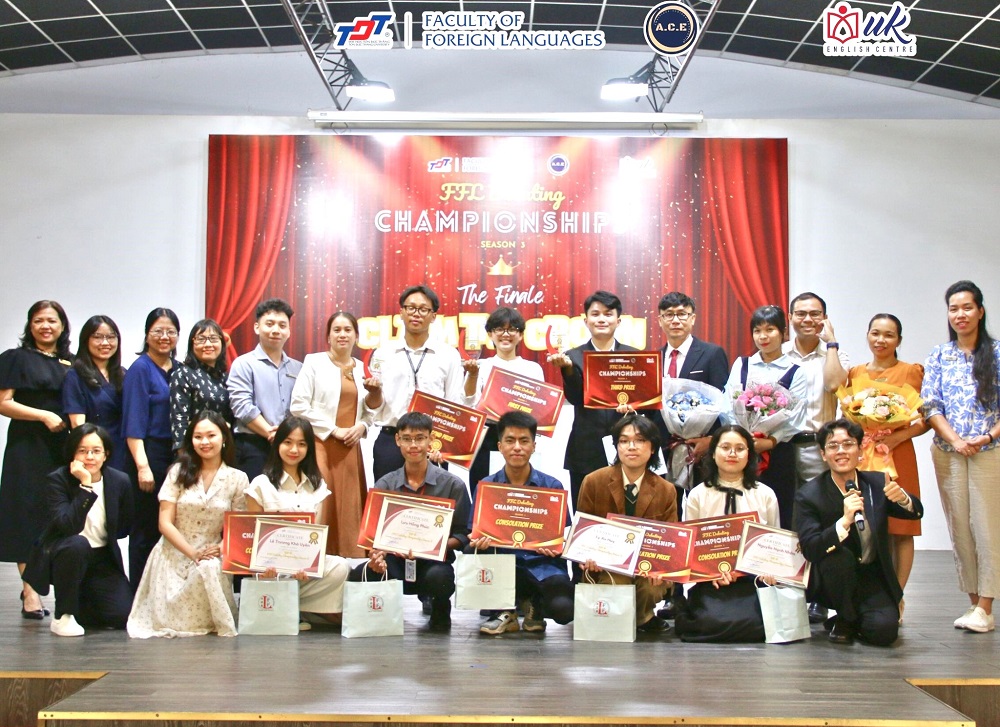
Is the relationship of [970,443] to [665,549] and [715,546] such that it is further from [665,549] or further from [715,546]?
[665,549]

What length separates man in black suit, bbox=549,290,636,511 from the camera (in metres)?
4.52

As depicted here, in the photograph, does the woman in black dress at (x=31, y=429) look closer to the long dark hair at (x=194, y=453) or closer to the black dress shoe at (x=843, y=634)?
the long dark hair at (x=194, y=453)

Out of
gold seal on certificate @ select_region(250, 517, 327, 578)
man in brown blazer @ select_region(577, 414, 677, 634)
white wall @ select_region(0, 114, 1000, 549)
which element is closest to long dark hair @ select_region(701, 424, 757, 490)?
man in brown blazer @ select_region(577, 414, 677, 634)

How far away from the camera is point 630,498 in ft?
13.6

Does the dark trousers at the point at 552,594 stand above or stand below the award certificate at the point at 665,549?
below

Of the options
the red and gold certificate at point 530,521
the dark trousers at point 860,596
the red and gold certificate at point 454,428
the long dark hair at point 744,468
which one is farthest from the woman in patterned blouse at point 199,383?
the dark trousers at point 860,596

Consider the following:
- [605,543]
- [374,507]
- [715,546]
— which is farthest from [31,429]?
[715,546]

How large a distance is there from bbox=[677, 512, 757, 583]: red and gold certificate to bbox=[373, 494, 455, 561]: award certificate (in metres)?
1.02

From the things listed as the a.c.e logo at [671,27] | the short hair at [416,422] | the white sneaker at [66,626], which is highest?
the a.c.e logo at [671,27]

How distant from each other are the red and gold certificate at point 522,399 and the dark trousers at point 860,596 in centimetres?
134

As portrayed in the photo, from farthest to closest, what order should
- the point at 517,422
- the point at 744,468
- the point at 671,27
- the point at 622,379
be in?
the point at 671,27 < the point at 622,379 < the point at 517,422 < the point at 744,468

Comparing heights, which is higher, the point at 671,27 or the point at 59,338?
the point at 671,27

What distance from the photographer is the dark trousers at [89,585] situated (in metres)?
4.03

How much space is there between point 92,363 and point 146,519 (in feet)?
2.63
